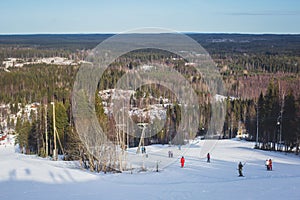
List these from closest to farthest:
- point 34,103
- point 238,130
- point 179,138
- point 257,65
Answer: point 179,138, point 238,130, point 34,103, point 257,65

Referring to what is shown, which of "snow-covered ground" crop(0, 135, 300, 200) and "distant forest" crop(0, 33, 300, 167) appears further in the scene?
"distant forest" crop(0, 33, 300, 167)

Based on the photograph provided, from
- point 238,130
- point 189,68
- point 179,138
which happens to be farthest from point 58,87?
point 179,138

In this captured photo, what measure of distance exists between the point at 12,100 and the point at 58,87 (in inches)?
357

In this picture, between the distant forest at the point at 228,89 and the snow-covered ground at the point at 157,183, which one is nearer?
the snow-covered ground at the point at 157,183

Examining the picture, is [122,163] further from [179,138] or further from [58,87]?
[58,87]

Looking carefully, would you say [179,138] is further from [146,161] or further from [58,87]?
[58,87]

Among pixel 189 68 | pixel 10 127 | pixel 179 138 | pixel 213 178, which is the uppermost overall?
pixel 189 68

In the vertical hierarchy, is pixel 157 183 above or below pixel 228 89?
above

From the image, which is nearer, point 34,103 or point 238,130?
point 238,130

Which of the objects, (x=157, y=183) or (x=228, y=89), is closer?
(x=157, y=183)

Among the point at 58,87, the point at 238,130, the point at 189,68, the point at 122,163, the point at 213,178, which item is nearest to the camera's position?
the point at 213,178

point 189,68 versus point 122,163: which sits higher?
point 189,68

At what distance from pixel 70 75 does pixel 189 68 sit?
121 ft

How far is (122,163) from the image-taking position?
755 inches
